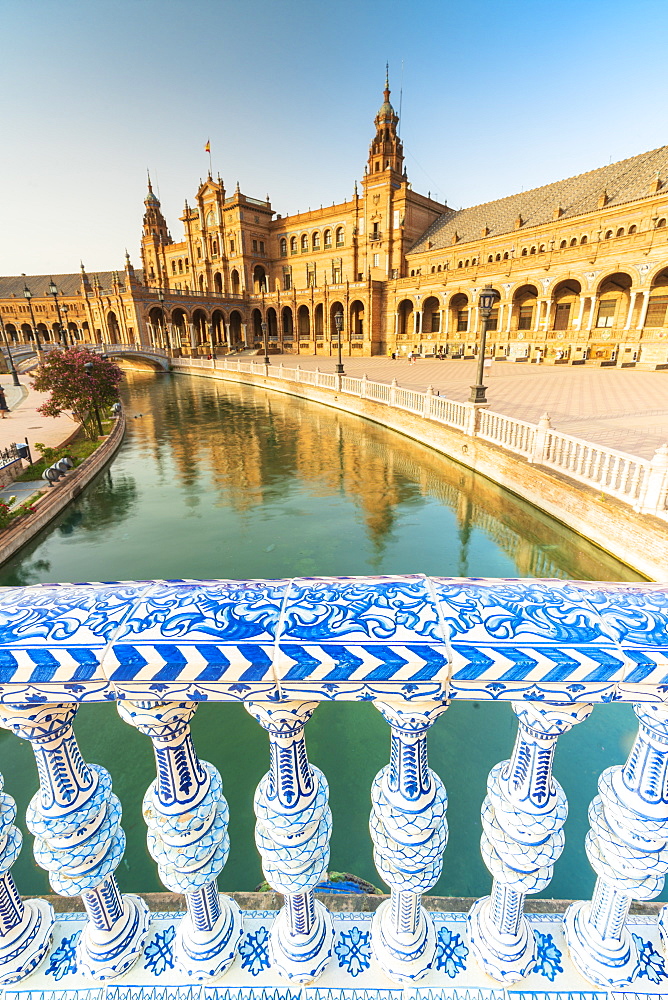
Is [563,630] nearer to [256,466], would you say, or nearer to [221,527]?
[221,527]

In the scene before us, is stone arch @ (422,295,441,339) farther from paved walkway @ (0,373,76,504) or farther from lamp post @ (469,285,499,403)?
paved walkway @ (0,373,76,504)

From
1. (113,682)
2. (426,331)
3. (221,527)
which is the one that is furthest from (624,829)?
(426,331)

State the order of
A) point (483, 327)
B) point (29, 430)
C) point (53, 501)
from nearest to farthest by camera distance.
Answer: point (53, 501) < point (483, 327) < point (29, 430)

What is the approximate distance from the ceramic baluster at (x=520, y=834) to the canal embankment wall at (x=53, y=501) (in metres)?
9.08

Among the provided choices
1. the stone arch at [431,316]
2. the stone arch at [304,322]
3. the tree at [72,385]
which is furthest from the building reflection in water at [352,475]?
the stone arch at [304,322]

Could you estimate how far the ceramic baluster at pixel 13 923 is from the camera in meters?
1.14

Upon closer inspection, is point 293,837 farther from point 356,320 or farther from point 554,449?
point 356,320

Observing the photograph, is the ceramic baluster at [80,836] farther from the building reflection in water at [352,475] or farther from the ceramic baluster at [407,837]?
the building reflection in water at [352,475]

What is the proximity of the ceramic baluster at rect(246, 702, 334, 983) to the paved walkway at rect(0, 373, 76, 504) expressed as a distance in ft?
36.3

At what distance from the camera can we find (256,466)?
43.2 feet

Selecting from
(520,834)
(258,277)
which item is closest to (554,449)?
(520,834)

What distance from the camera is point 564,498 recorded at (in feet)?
27.1

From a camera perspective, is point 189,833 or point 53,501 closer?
point 189,833

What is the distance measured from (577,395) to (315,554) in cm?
1350
